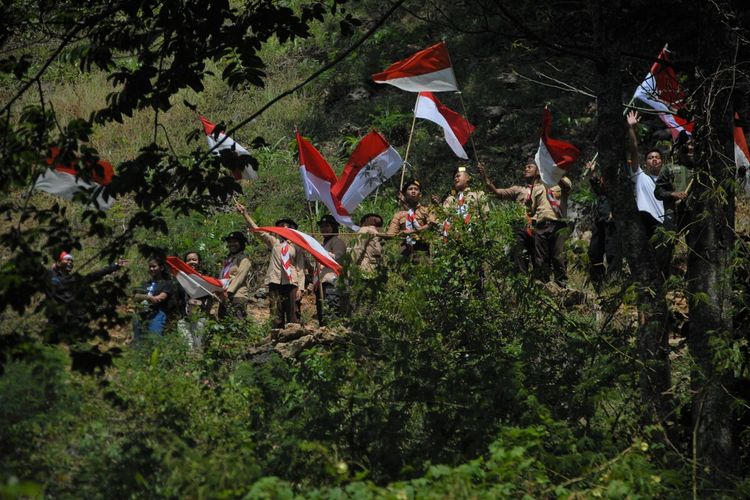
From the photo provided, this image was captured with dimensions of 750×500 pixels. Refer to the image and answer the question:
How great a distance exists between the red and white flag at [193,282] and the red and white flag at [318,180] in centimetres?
158

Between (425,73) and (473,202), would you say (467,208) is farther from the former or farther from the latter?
(425,73)

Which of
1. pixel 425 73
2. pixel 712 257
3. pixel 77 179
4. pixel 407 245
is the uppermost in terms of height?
pixel 77 179

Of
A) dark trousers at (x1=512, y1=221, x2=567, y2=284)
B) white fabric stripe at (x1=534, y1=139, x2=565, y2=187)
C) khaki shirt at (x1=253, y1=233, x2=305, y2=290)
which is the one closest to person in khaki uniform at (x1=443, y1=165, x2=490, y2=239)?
white fabric stripe at (x1=534, y1=139, x2=565, y2=187)

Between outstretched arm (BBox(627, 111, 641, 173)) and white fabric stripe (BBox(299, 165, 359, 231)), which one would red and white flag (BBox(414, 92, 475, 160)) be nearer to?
white fabric stripe (BBox(299, 165, 359, 231))

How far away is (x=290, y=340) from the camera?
43.0 ft

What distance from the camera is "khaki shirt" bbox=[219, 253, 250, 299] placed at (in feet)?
47.4

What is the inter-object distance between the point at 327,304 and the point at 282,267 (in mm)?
1062

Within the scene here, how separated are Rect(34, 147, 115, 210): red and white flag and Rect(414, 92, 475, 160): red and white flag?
15.5 ft

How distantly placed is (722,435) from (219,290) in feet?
23.2

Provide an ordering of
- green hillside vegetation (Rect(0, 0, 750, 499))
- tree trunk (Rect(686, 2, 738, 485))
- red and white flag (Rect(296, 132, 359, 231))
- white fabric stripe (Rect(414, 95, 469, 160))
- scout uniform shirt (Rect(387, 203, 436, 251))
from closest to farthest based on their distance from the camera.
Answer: green hillside vegetation (Rect(0, 0, 750, 499))
tree trunk (Rect(686, 2, 738, 485))
scout uniform shirt (Rect(387, 203, 436, 251))
red and white flag (Rect(296, 132, 359, 231))
white fabric stripe (Rect(414, 95, 469, 160))

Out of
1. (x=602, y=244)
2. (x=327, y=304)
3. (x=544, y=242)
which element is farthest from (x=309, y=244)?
(x=602, y=244)

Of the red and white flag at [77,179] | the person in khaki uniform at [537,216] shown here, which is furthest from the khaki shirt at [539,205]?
the red and white flag at [77,179]

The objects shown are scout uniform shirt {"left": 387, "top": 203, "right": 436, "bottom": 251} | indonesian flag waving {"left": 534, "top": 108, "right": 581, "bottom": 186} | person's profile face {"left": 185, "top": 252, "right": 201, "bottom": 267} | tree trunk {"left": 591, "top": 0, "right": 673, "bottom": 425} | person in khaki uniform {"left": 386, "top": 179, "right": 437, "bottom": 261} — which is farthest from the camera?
person's profile face {"left": 185, "top": 252, "right": 201, "bottom": 267}

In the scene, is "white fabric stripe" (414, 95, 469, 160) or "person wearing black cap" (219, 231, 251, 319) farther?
"white fabric stripe" (414, 95, 469, 160)
